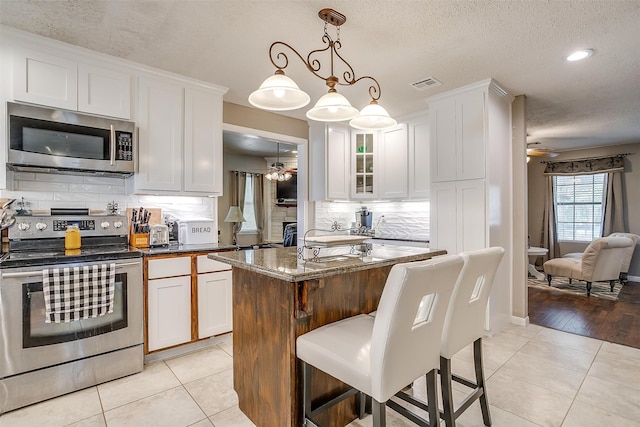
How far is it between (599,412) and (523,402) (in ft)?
1.43

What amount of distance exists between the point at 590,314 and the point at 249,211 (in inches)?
250

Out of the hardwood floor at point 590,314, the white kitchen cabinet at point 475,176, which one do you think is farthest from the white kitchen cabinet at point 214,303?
the hardwood floor at point 590,314

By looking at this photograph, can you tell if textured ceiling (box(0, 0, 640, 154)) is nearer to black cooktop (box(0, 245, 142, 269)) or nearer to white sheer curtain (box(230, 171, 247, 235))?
black cooktop (box(0, 245, 142, 269))

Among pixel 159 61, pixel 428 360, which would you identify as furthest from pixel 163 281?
pixel 428 360

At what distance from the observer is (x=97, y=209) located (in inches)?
117

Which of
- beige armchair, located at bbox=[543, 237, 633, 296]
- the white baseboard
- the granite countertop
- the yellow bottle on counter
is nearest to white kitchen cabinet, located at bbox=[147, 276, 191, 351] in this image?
the yellow bottle on counter

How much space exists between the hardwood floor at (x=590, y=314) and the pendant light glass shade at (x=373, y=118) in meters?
3.12

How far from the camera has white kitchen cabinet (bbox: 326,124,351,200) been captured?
464 centimetres

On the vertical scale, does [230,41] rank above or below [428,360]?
above

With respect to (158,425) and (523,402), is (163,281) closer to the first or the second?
(158,425)

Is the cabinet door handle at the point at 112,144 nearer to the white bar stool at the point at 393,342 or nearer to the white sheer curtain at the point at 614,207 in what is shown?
the white bar stool at the point at 393,342

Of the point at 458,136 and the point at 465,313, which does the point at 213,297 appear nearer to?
the point at 465,313

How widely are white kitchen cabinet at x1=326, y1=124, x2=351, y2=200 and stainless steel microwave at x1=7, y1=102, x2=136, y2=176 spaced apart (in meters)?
2.51

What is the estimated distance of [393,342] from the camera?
127 centimetres
